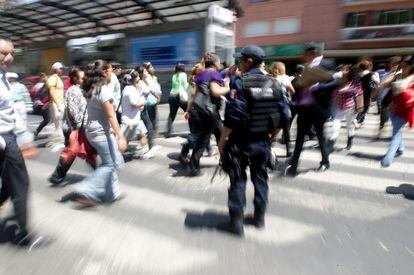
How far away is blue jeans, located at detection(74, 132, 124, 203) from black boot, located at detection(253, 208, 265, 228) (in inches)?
69.1

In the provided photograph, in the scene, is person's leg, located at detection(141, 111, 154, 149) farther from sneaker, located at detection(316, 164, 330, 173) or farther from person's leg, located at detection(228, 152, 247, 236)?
person's leg, located at detection(228, 152, 247, 236)

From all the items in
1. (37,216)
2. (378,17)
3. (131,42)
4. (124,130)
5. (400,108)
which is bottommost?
(37,216)

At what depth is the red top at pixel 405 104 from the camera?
5.52 meters

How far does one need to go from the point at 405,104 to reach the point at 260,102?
3050 mm

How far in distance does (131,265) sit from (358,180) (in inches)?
141

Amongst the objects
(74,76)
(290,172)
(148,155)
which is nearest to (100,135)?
(74,76)

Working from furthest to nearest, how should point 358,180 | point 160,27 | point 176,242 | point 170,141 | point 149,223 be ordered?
point 160,27 → point 170,141 → point 358,180 → point 149,223 → point 176,242

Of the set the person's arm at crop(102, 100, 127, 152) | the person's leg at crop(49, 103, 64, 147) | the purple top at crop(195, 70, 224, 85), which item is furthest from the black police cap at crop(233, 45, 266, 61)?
the person's leg at crop(49, 103, 64, 147)

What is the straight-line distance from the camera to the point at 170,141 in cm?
859

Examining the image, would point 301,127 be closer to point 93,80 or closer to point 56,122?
point 93,80

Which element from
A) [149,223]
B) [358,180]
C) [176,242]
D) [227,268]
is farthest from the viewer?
[358,180]

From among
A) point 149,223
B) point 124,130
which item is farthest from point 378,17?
point 149,223

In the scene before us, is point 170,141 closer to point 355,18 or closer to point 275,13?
point 355,18

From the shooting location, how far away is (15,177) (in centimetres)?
334
